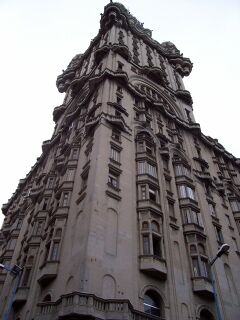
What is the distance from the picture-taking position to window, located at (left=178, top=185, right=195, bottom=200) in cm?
3344

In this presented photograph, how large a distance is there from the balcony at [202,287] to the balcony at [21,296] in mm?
12739

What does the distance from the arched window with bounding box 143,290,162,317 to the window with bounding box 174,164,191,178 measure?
1569 centimetres

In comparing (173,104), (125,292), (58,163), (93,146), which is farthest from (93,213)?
(173,104)

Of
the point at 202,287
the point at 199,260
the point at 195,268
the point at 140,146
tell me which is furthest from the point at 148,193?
the point at 202,287

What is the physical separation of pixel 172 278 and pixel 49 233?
10.7m

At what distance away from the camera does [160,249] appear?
25.7 metres

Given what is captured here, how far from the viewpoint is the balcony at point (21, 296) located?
82.6 ft

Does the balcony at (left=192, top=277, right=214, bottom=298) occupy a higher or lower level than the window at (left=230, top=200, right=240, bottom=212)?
lower

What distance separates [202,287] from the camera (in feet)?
80.8

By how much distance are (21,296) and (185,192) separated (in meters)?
18.0

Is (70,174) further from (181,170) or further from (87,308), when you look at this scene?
(87,308)

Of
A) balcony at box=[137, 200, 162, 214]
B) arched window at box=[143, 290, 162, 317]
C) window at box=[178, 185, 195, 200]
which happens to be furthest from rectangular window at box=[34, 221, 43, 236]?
window at box=[178, 185, 195, 200]

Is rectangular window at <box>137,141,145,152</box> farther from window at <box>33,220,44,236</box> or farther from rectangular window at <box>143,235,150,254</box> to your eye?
window at <box>33,220,44,236</box>

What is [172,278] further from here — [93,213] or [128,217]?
[93,213]
